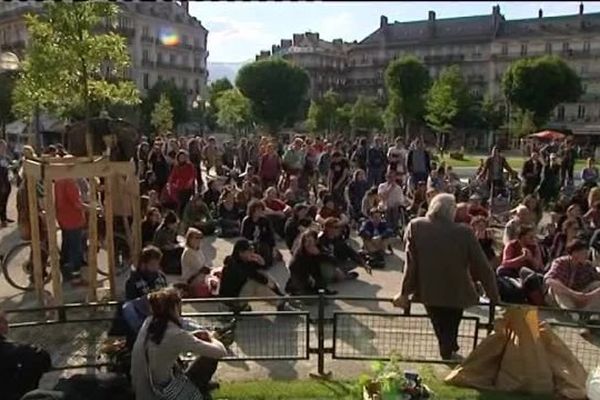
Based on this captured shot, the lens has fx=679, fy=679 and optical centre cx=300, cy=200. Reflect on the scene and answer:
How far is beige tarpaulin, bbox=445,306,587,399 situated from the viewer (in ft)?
21.1

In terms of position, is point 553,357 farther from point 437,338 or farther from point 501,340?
point 437,338

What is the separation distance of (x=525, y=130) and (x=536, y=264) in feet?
192

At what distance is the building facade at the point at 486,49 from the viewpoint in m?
89.4

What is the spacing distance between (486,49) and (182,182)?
3637 inches

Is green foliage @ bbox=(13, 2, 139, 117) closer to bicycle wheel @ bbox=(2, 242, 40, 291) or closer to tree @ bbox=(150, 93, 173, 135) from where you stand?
bicycle wheel @ bbox=(2, 242, 40, 291)

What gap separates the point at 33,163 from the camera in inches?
330

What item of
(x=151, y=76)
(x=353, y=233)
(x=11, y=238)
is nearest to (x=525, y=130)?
(x=151, y=76)

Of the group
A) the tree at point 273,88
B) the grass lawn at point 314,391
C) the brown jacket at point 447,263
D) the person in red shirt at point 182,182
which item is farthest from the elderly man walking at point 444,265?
the tree at point 273,88

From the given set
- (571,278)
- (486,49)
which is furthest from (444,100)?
(571,278)

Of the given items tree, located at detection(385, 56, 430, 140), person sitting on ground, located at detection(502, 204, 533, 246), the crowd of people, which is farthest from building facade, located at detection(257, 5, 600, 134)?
person sitting on ground, located at detection(502, 204, 533, 246)

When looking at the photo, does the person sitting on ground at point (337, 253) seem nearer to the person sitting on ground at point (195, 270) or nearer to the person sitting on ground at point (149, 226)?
the person sitting on ground at point (195, 270)

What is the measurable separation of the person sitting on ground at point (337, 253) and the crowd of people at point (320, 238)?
0.02 m

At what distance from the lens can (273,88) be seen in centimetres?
8531

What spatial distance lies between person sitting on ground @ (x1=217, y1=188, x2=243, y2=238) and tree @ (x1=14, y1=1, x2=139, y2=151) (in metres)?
4.03
